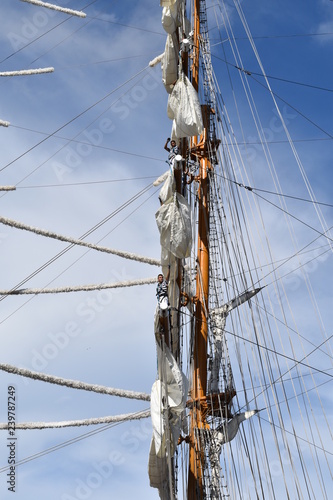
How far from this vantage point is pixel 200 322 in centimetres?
1852

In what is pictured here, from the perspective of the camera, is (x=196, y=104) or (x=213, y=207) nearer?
(x=196, y=104)

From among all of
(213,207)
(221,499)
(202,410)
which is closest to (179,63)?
(213,207)

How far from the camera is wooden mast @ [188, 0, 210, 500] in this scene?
54.4 feet

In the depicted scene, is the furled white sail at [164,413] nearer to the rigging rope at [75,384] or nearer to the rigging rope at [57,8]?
the rigging rope at [75,384]

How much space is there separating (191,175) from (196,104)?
6.63 ft

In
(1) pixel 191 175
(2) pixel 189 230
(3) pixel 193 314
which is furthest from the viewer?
(1) pixel 191 175

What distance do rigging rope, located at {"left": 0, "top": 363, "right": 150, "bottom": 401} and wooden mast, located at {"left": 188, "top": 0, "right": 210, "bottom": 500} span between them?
183cm

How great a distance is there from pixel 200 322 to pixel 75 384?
4324 mm

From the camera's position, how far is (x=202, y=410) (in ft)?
59.6

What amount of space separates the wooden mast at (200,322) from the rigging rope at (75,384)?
1826mm

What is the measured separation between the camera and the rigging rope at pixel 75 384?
14664 mm

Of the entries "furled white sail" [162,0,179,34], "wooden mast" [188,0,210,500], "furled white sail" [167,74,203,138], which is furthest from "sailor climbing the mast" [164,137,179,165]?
"furled white sail" [162,0,179,34]

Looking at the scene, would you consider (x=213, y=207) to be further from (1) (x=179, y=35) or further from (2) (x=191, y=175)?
(1) (x=179, y=35)

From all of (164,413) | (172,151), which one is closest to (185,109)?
(172,151)
